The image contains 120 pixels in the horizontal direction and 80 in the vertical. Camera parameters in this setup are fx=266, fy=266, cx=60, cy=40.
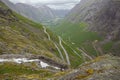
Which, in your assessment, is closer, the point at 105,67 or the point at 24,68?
the point at 105,67

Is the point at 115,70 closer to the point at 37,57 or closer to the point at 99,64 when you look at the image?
the point at 99,64

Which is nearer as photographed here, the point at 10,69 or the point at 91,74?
the point at 91,74

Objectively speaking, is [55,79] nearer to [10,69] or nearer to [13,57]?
[10,69]

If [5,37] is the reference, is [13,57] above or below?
below

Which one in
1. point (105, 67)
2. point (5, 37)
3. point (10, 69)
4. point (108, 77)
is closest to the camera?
point (108, 77)

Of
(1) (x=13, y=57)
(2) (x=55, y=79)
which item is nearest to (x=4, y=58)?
(1) (x=13, y=57)

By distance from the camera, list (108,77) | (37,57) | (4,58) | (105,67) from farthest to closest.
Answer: (37,57), (4,58), (105,67), (108,77)

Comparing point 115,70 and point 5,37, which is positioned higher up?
point 5,37

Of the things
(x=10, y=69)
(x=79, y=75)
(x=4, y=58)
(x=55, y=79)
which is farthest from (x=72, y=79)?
(x=4, y=58)

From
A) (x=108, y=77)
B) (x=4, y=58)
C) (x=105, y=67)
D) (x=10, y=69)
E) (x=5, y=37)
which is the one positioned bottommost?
(x=108, y=77)
